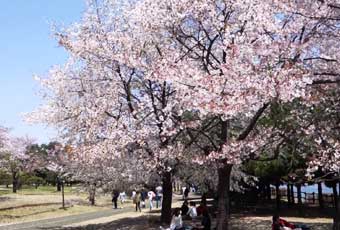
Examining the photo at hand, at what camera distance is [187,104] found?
14.4 meters

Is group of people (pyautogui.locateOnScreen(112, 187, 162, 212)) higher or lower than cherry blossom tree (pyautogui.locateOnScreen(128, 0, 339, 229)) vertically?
lower

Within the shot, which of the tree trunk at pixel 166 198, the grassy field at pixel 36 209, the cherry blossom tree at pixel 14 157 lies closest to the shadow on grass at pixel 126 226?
Result: the tree trunk at pixel 166 198

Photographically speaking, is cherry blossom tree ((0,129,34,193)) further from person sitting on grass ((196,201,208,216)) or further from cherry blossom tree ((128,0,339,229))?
cherry blossom tree ((128,0,339,229))

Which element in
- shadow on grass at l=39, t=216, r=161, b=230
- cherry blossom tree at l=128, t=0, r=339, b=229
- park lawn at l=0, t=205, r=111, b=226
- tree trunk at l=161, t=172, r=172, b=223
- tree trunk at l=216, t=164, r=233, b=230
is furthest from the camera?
park lawn at l=0, t=205, r=111, b=226

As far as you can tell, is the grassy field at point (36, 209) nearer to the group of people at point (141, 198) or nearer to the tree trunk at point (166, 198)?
the group of people at point (141, 198)

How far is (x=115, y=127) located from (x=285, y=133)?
678 cm

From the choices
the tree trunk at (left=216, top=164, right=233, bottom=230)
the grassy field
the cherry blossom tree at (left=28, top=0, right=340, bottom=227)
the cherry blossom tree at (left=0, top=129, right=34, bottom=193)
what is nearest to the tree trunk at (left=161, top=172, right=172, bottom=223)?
the cherry blossom tree at (left=28, top=0, right=340, bottom=227)

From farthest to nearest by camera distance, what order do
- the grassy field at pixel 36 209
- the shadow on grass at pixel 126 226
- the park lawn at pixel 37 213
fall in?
the grassy field at pixel 36 209
the park lawn at pixel 37 213
the shadow on grass at pixel 126 226

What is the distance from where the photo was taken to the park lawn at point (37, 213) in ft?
102

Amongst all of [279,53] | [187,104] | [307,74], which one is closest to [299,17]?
[279,53]

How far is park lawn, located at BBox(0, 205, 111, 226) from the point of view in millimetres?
31109

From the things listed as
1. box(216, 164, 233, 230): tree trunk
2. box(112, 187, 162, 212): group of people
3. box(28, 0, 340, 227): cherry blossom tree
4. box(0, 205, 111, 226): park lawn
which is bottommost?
box(0, 205, 111, 226): park lawn

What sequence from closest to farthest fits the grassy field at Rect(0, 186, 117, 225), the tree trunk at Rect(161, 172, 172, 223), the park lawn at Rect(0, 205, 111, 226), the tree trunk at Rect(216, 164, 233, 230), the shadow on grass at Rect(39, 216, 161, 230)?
1. the tree trunk at Rect(216, 164, 233, 230)
2. the shadow on grass at Rect(39, 216, 161, 230)
3. the tree trunk at Rect(161, 172, 172, 223)
4. the park lawn at Rect(0, 205, 111, 226)
5. the grassy field at Rect(0, 186, 117, 225)

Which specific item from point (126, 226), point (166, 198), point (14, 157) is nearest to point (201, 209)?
point (166, 198)
